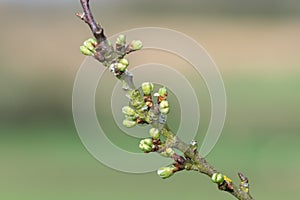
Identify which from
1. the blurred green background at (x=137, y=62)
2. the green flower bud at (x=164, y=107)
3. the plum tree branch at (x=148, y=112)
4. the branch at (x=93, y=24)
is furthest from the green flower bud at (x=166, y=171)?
the blurred green background at (x=137, y=62)

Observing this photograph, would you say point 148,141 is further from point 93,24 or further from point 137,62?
point 137,62

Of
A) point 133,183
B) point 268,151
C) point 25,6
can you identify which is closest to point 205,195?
point 133,183

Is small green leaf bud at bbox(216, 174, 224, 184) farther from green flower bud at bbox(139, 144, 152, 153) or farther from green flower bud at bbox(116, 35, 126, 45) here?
green flower bud at bbox(116, 35, 126, 45)

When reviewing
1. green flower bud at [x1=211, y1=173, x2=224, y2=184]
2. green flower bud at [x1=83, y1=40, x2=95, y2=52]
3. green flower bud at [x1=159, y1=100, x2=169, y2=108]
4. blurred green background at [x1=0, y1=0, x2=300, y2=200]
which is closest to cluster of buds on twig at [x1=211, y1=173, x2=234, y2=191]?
green flower bud at [x1=211, y1=173, x2=224, y2=184]

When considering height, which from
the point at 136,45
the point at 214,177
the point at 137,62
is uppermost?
the point at 137,62

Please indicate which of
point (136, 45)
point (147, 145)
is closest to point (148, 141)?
point (147, 145)

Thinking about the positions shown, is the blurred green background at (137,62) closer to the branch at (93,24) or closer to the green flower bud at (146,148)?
the green flower bud at (146,148)

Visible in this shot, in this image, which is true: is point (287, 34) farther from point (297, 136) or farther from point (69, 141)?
point (69, 141)
